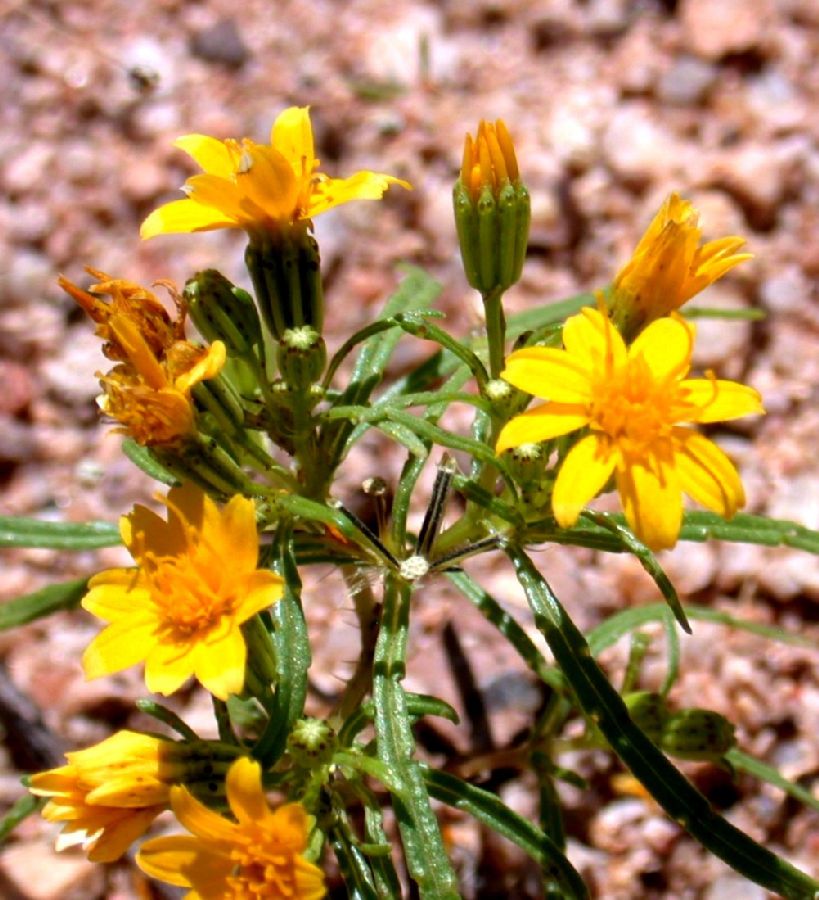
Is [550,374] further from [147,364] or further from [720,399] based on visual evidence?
[147,364]

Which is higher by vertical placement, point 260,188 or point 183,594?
point 260,188

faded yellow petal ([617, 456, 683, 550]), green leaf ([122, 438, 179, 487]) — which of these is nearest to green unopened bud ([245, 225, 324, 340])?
green leaf ([122, 438, 179, 487])

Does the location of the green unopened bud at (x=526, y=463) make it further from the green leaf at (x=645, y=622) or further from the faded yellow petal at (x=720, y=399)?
the green leaf at (x=645, y=622)

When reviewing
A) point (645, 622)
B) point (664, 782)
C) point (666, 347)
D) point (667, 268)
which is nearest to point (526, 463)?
point (666, 347)

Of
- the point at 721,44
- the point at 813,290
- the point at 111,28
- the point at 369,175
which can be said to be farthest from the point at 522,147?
the point at 369,175

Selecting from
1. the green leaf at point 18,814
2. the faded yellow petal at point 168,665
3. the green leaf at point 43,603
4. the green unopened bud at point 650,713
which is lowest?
the green leaf at point 18,814

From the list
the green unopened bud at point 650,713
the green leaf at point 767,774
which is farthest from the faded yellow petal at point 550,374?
the green leaf at point 767,774

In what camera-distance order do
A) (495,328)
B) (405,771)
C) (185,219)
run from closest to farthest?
(405,771) < (185,219) < (495,328)
